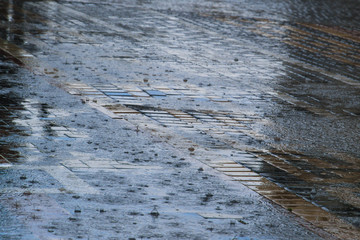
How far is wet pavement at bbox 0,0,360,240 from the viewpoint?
231 inches

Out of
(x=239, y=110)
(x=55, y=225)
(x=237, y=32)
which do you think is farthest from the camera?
(x=237, y=32)

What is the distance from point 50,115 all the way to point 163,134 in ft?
4.47

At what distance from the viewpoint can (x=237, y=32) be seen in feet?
56.8

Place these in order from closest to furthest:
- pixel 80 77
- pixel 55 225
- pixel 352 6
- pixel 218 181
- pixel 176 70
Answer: pixel 55 225 < pixel 218 181 < pixel 80 77 < pixel 176 70 < pixel 352 6

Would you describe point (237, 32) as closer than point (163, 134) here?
No

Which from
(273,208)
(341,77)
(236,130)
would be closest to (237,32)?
(341,77)

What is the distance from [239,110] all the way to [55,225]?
4753 mm

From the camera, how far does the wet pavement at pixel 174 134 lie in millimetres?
5879

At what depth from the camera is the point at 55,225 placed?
18.0 ft

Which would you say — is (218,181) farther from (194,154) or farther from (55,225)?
(55,225)

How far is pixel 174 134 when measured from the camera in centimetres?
843

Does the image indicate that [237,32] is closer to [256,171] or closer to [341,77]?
[341,77]

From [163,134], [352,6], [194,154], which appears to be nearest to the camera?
[194,154]

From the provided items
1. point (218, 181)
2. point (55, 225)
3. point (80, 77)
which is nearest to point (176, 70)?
point (80, 77)
